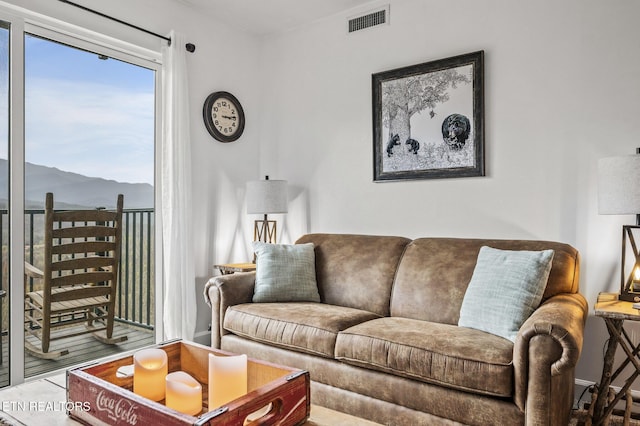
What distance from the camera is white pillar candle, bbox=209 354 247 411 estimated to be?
5.13 feet

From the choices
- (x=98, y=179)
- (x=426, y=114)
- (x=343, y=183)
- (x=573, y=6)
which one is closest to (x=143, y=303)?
(x=98, y=179)

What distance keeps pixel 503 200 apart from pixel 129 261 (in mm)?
2995

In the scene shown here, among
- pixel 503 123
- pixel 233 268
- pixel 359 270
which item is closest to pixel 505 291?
pixel 359 270

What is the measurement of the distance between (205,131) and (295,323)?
2.02 metres

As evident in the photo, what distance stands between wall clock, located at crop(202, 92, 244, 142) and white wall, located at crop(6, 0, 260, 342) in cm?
5

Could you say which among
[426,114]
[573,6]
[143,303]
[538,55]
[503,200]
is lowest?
[143,303]

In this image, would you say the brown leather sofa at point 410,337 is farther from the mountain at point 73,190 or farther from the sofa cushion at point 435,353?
the mountain at point 73,190

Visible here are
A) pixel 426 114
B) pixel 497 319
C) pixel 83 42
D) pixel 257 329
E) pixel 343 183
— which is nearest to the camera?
pixel 497 319

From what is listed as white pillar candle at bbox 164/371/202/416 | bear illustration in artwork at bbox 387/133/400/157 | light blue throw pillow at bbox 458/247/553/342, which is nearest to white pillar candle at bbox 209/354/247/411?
white pillar candle at bbox 164/371/202/416

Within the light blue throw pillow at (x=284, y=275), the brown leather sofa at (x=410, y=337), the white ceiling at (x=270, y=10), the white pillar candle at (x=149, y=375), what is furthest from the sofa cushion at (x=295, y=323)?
the white ceiling at (x=270, y=10)

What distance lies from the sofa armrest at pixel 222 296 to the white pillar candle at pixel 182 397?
4.41 ft

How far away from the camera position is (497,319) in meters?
2.18

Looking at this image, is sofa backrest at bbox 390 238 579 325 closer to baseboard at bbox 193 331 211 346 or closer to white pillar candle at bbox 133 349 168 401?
white pillar candle at bbox 133 349 168 401

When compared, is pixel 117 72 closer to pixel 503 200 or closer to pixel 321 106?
pixel 321 106
